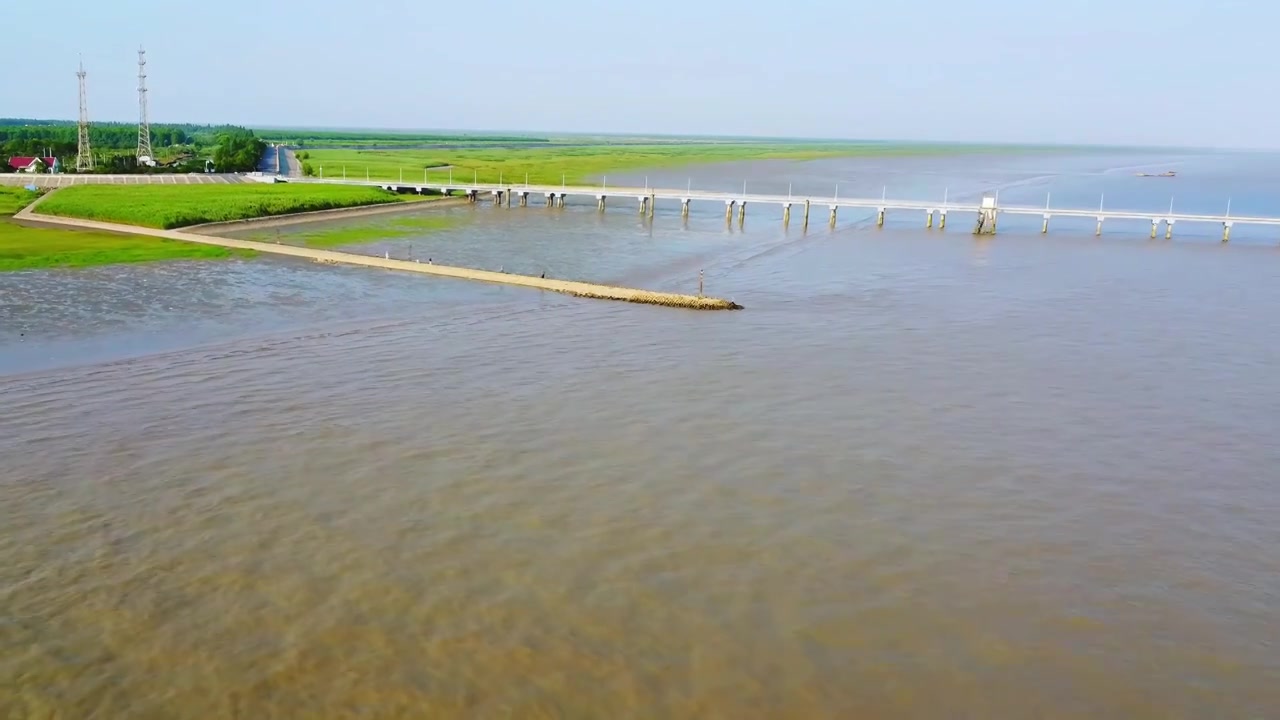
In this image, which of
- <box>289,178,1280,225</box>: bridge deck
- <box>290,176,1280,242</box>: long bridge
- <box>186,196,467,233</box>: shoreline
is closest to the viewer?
<box>186,196,467,233</box>: shoreline

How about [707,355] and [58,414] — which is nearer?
[58,414]

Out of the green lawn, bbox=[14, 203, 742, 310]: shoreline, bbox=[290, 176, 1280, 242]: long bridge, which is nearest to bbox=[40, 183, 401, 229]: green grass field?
bbox=[14, 203, 742, 310]: shoreline

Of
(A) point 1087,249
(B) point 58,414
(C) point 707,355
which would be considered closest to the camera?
(B) point 58,414

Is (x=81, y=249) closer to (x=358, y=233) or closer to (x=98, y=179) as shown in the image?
(x=358, y=233)

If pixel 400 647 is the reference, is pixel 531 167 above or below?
above

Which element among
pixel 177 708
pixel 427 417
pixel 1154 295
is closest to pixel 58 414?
pixel 427 417

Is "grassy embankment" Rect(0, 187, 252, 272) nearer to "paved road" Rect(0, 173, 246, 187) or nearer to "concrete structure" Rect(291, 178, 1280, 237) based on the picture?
"concrete structure" Rect(291, 178, 1280, 237)

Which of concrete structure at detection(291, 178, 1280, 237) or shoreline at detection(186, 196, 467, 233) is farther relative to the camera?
concrete structure at detection(291, 178, 1280, 237)

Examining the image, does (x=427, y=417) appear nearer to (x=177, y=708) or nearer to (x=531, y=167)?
(x=177, y=708)
